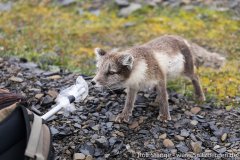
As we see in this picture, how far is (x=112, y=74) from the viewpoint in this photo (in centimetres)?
689

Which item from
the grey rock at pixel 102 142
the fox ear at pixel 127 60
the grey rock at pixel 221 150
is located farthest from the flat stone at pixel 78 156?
the grey rock at pixel 221 150

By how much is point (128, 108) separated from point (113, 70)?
0.86m

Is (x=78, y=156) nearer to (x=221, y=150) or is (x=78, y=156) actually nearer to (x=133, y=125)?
(x=133, y=125)

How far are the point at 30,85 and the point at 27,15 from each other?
609 cm

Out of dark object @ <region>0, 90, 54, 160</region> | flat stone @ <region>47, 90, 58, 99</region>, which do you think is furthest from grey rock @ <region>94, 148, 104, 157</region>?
flat stone @ <region>47, 90, 58, 99</region>

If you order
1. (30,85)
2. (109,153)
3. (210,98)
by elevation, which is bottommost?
(210,98)

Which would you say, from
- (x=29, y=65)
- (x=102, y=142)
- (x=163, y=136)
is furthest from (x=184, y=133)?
(x=29, y=65)

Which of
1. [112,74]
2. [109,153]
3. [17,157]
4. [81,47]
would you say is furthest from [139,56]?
[81,47]

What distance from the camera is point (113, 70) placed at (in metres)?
6.86

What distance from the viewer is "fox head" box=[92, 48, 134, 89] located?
269 inches

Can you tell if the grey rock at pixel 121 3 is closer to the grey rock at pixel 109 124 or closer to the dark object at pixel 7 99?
the grey rock at pixel 109 124

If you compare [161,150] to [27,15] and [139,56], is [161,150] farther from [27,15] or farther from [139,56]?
[27,15]

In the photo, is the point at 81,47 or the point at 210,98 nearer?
the point at 210,98

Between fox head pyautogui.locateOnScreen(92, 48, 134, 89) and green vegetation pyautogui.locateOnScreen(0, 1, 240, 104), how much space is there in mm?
2504
